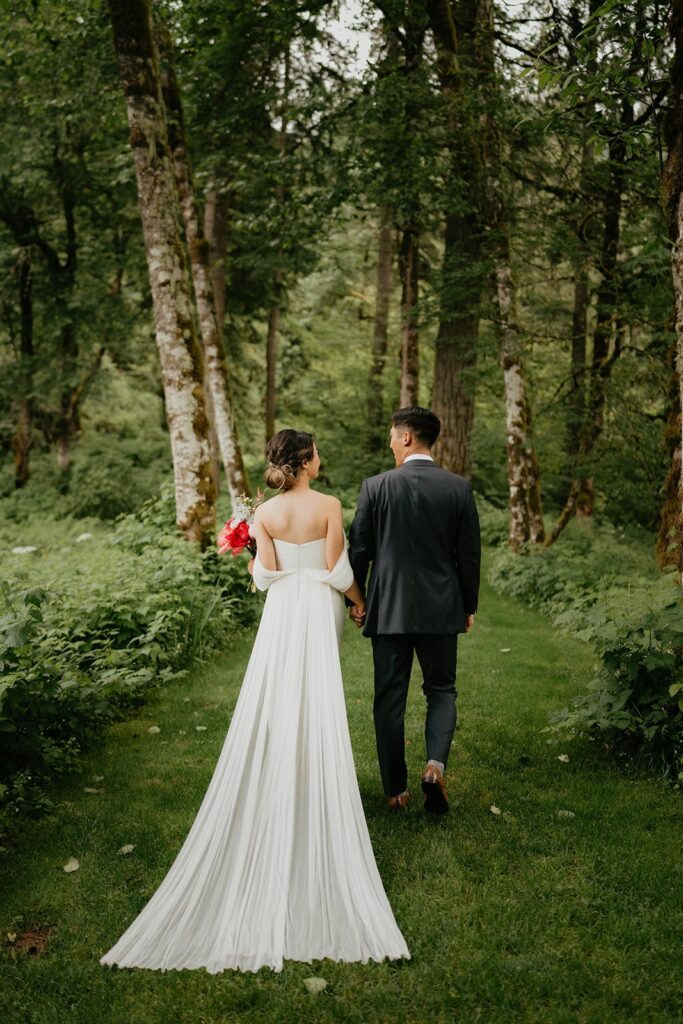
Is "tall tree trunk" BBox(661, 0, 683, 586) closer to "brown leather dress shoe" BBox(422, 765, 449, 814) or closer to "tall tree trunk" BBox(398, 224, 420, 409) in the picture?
"brown leather dress shoe" BBox(422, 765, 449, 814)

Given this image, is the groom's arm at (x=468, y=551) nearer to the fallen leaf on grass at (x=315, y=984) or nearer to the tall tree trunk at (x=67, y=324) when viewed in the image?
the fallen leaf on grass at (x=315, y=984)

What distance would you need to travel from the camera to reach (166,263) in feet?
27.3

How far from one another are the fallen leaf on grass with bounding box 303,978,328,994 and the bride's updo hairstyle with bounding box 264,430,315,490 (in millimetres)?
2166

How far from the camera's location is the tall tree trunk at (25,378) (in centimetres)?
1912

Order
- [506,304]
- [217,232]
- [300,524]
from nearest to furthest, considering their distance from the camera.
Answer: [300,524]
[506,304]
[217,232]

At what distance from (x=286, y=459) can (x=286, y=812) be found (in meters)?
1.70

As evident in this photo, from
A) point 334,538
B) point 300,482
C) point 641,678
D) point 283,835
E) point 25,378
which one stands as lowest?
point 283,835

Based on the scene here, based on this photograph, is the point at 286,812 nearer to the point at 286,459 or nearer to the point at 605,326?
the point at 286,459

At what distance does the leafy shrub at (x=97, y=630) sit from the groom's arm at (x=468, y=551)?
8.27 ft

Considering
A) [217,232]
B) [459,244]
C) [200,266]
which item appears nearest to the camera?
[200,266]

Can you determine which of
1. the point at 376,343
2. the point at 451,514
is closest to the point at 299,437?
the point at 451,514

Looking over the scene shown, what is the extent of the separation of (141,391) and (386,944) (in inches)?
917

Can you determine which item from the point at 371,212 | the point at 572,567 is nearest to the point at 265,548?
the point at 572,567

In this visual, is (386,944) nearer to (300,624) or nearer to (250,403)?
(300,624)
